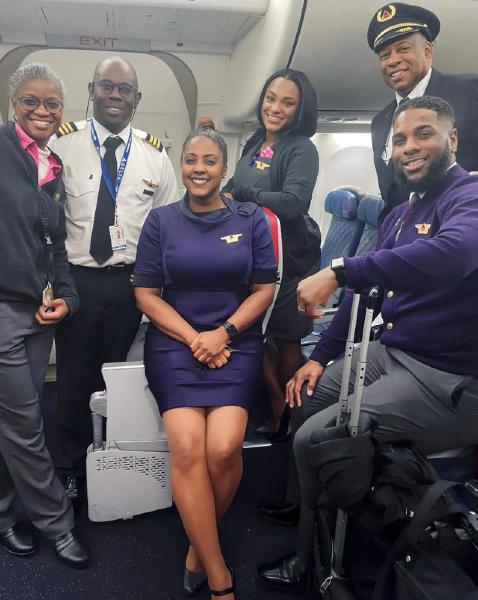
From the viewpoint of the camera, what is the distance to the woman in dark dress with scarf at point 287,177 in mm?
2287

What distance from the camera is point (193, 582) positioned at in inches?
75.4

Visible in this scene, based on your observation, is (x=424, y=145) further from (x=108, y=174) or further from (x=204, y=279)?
(x=108, y=174)

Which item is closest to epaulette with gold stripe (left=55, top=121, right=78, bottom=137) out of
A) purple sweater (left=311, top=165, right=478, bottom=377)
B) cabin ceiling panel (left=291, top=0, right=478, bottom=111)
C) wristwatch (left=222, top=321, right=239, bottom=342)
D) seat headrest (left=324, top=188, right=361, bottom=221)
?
wristwatch (left=222, top=321, right=239, bottom=342)

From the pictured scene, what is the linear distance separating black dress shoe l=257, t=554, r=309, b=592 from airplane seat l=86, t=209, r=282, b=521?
0.60 metres

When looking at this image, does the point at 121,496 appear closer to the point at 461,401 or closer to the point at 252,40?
the point at 461,401

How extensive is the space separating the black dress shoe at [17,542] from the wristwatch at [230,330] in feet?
4.02

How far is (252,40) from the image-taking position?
3043mm

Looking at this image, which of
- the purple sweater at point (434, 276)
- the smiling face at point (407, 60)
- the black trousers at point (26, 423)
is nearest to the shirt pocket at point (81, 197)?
the black trousers at point (26, 423)

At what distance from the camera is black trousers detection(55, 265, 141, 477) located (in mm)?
2223

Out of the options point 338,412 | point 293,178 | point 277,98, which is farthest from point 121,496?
point 277,98

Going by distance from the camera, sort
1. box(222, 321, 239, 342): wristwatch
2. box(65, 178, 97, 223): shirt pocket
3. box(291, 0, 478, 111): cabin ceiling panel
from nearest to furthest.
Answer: box(222, 321, 239, 342): wristwatch → box(65, 178, 97, 223): shirt pocket → box(291, 0, 478, 111): cabin ceiling panel

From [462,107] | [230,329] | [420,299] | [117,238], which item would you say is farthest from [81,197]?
[462,107]

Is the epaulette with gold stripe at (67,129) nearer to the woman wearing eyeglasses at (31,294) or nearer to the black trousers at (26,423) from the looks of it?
the woman wearing eyeglasses at (31,294)

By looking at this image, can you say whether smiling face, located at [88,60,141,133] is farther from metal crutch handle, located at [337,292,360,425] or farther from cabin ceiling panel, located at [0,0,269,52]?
metal crutch handle, located at [337,292,360,425]
